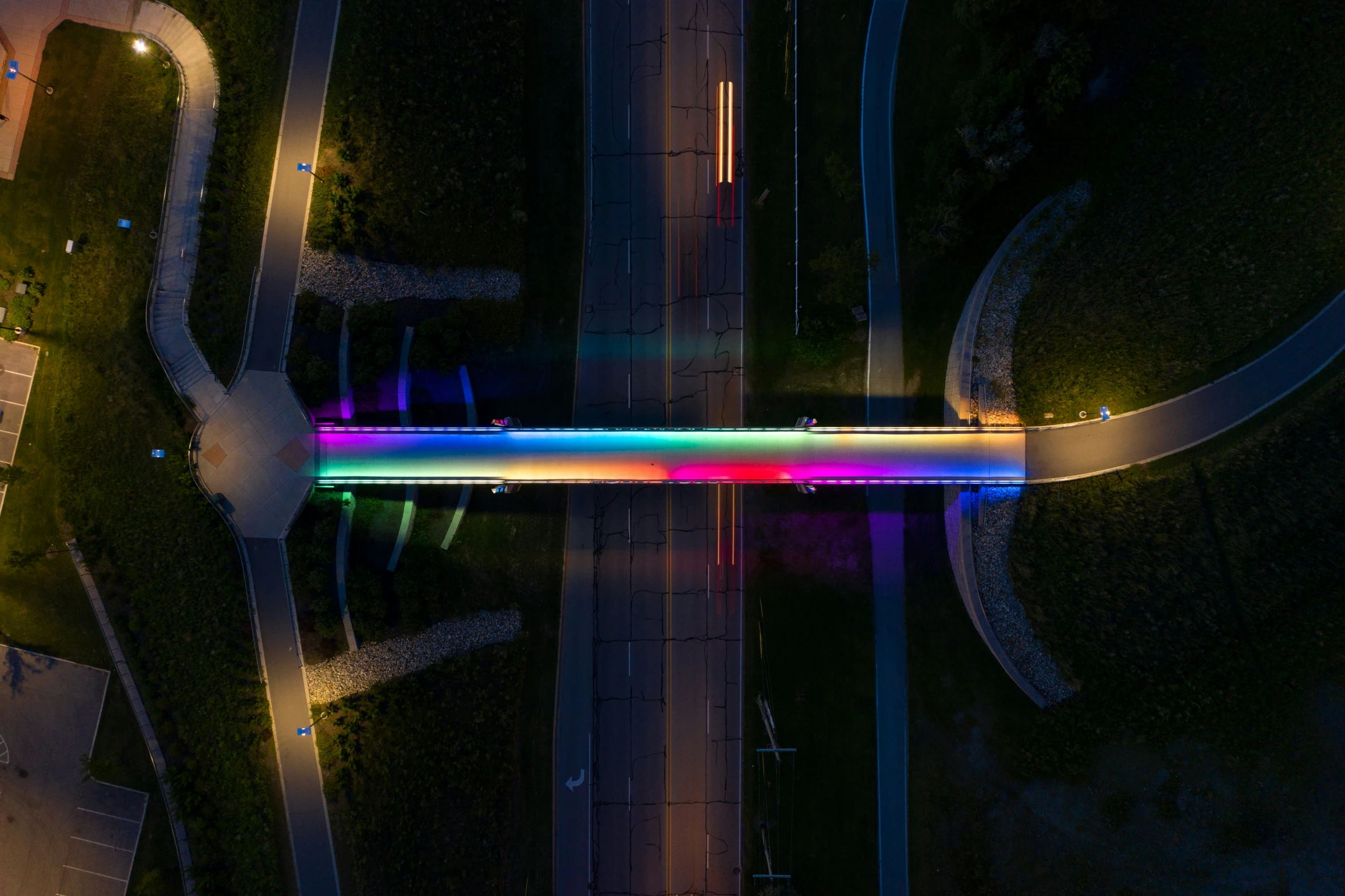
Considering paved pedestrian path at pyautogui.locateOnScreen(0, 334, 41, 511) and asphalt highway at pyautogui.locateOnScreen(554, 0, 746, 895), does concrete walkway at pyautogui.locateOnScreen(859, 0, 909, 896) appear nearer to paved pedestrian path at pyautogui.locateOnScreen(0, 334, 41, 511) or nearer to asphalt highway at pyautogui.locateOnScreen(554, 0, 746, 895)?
asphalt highway at pyautogui.locateOnScreen(554, 0, 746, 895)

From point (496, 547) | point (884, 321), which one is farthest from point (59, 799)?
point (884, 321)

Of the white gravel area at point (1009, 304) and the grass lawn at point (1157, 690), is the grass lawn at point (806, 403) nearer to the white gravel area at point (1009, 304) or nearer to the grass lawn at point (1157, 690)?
the grass lawn at point (1157, 690)

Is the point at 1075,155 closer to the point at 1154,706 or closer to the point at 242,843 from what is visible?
the point at 1154,706

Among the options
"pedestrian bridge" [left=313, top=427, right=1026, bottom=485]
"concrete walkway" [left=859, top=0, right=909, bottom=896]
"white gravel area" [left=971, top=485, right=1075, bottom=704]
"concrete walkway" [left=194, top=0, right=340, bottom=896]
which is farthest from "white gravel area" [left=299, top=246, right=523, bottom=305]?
"white gravel area" [left=971, top=485, right=1075, bottom=704]

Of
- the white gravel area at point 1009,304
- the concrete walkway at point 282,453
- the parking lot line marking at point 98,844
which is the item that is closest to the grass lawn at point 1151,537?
the white gravel area at point 1009,304

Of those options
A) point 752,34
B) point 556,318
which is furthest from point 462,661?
point 752,34

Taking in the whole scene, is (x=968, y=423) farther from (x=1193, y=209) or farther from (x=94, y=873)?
(x=94, y=873)
